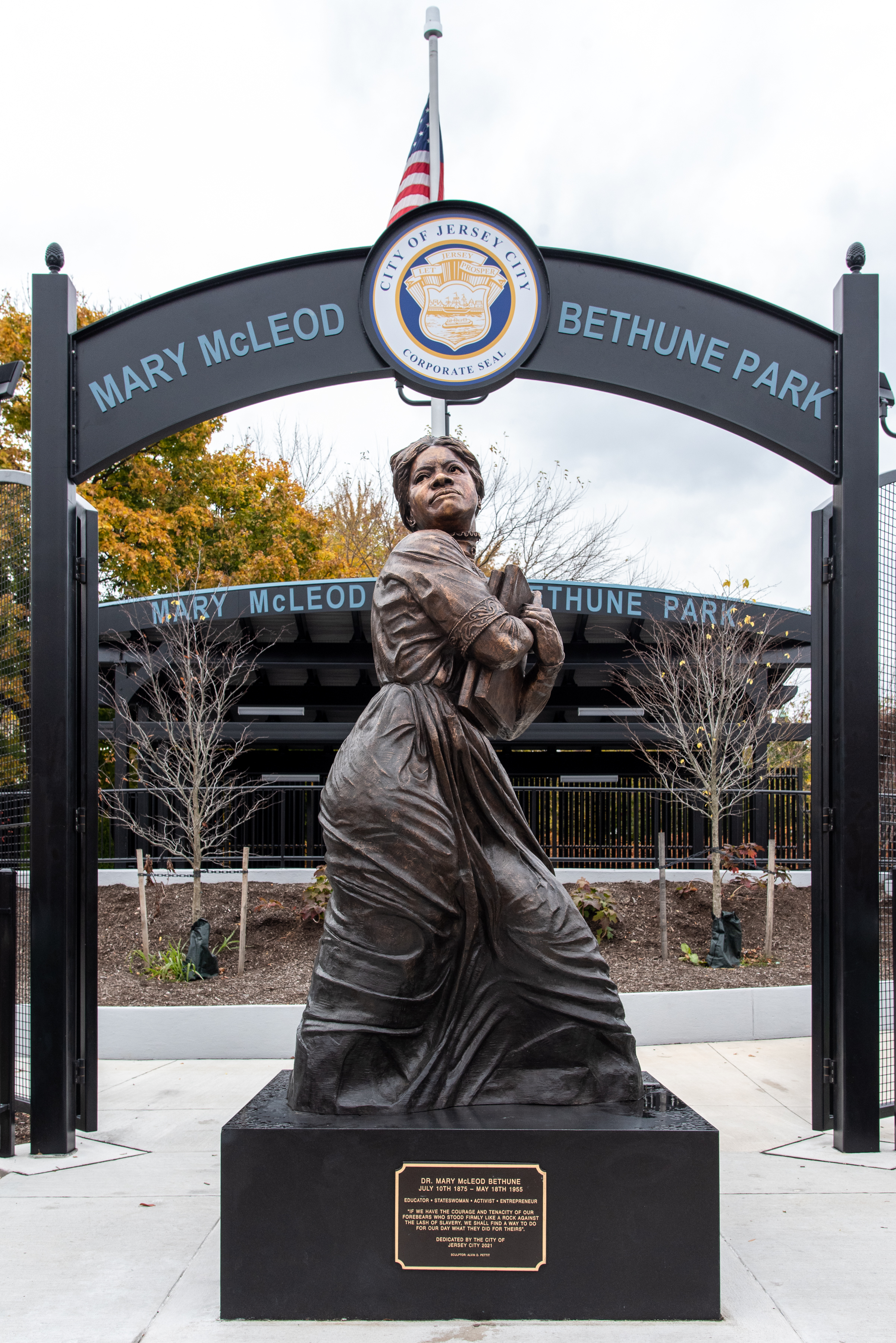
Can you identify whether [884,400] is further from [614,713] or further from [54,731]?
[614,713]

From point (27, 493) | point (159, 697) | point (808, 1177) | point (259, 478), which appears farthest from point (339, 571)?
point (808, 1177)

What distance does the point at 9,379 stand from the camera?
5469mm

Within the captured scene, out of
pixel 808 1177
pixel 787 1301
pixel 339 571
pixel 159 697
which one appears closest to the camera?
pixel 787 1301

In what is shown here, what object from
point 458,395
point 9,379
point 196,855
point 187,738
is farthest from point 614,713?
point 9,379

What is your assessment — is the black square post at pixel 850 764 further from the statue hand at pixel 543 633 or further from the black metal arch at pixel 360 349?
the statue hand at pixel 543 633

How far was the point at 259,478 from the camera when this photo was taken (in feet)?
74.0

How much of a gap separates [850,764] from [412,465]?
9.33 ft

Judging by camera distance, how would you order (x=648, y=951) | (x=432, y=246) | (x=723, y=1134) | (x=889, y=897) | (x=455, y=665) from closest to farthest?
1. (x=455, y=665)
2. (x=432, y=246)
3. (x=723, y=1134)
4. (x=889, y=897)
5. (x=648, y=951)

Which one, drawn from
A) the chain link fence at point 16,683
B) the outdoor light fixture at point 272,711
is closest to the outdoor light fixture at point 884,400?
the chain link fence at point 16,683

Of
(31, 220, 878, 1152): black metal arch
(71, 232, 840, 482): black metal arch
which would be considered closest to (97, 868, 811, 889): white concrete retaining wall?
(31, 220, 878, 1152): black metal arch

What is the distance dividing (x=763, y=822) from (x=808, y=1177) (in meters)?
7.80

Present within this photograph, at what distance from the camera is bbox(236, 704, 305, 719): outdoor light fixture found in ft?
50.6

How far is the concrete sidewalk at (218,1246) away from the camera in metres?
3.16

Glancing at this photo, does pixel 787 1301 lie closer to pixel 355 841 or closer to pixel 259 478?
pixel 355 841
